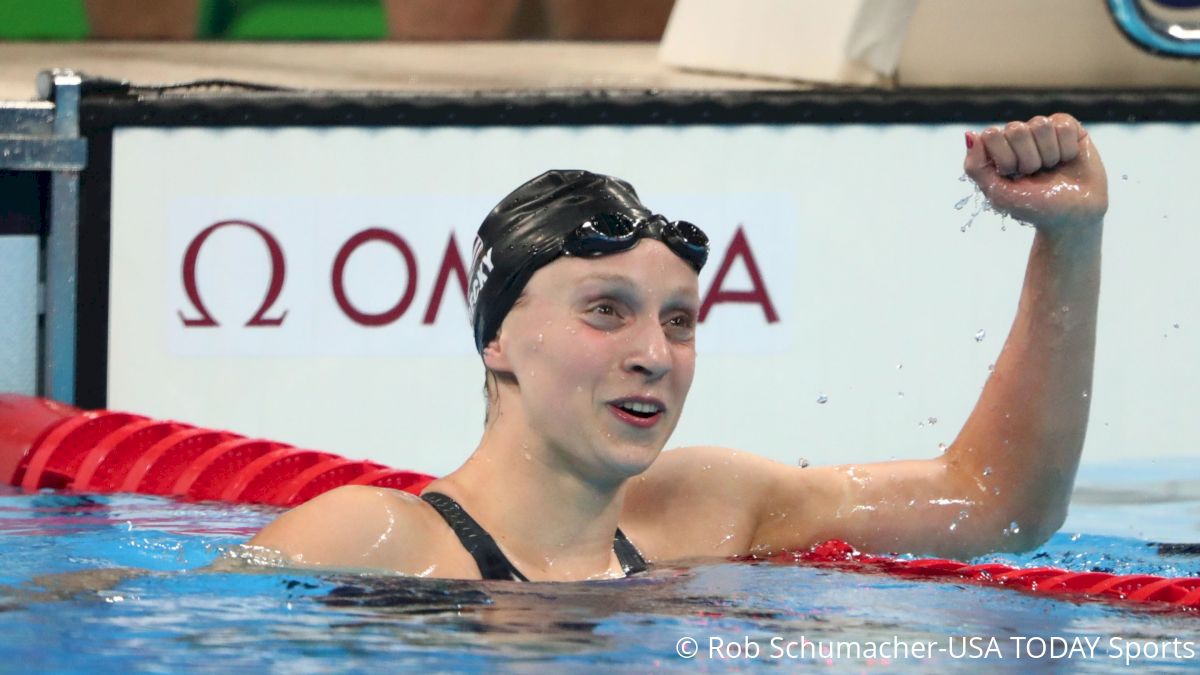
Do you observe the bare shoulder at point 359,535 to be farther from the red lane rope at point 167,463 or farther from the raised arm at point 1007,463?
the red lane rope at point 167,463

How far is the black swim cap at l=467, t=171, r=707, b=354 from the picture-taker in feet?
7.79

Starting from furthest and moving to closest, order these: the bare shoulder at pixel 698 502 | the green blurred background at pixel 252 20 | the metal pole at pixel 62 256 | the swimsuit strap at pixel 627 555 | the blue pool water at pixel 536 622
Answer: the green blurred background at pixel 252 20 < the metal pole at pixel 62 256 < the bare shoulder at pixel 698 502 < the swimsuit strap at pixel 627 555 < the blue pool water at pixel 536 622

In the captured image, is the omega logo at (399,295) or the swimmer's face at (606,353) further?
the omega logo at (399,295)

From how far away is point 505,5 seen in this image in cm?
648

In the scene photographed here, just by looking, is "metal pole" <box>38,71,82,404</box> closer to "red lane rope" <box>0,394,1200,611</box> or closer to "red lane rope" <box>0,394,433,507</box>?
"red lane rope" <box>0,394,1200,611</box>

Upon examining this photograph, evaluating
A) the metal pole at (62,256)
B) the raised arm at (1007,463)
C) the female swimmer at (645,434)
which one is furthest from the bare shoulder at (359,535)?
the metal pole at (62,256)

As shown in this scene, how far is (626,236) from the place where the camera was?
234 centimetres

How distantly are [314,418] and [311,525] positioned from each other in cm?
200

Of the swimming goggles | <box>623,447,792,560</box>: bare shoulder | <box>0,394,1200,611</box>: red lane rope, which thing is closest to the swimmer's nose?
the swimming goggles

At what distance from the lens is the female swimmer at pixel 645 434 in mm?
2283

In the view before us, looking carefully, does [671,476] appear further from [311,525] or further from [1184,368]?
[1184,368]

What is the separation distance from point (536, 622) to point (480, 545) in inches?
8.7

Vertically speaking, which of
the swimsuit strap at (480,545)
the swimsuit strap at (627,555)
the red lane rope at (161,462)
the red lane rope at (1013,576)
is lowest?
the red lane rope at (161,462)

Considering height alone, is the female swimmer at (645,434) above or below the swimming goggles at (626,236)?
below
